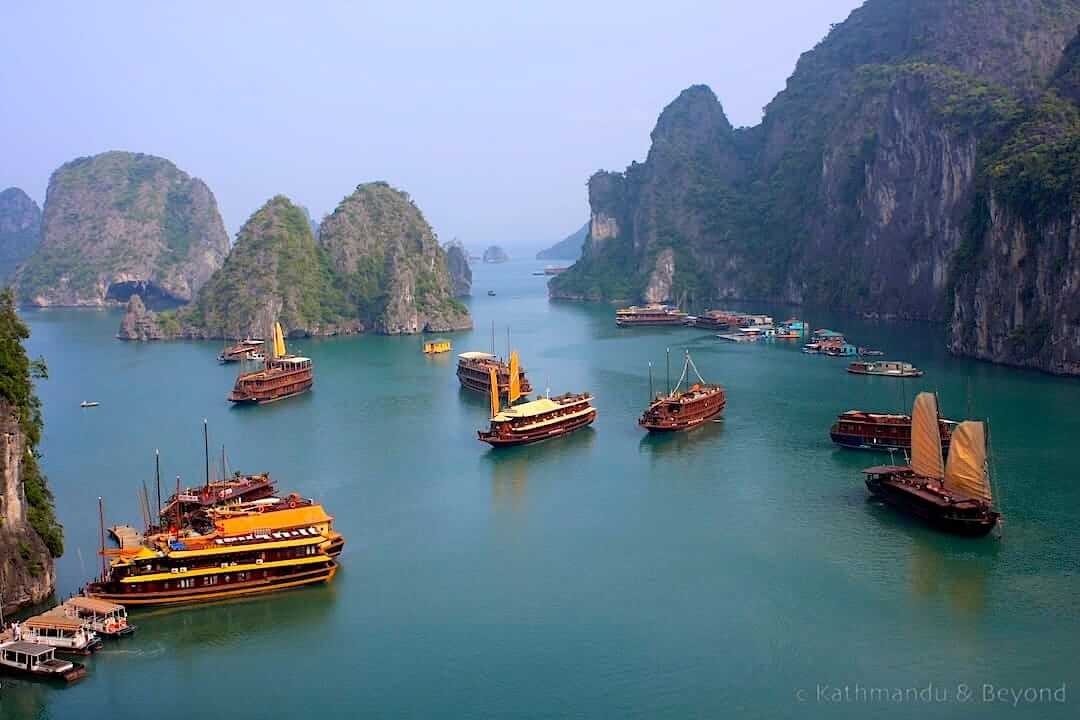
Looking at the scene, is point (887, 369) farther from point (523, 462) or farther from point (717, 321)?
point (717, 321)

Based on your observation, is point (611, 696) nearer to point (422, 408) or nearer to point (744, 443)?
point (744, 443)

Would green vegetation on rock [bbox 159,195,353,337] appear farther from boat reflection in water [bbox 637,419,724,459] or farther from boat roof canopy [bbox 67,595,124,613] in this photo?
boat roof canopy [bbox 67,595,124,613]

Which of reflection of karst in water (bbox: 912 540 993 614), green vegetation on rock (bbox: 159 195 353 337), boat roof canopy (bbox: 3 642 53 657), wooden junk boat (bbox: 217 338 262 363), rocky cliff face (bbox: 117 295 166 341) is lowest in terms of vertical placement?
boat roof canopy (bbox: 3 642 53 657)

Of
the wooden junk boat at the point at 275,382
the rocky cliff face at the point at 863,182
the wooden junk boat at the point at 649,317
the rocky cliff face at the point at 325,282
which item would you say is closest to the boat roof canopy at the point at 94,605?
the wooden junk boat at the point at 275,382

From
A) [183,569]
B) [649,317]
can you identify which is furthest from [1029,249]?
[183,569]

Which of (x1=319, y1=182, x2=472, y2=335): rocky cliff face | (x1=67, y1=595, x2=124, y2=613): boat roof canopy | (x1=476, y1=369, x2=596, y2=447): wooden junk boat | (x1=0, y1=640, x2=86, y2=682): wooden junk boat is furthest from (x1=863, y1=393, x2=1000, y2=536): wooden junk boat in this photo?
(x1=319, y1=182, x2=472, y2=335): rocky cliff face
